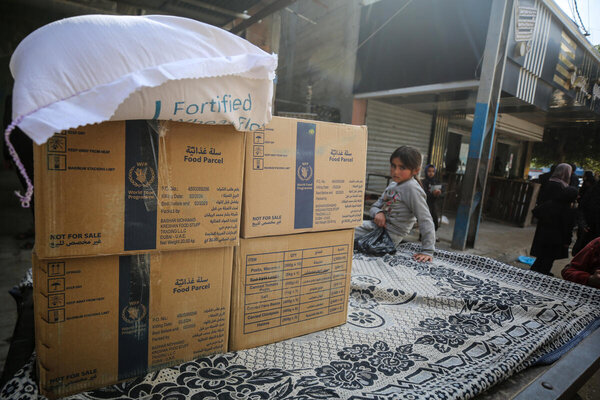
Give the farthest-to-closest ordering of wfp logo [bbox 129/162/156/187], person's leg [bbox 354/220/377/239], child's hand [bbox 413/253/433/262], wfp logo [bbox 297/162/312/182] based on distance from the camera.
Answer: person's leg [bbox 354/220/377/239], child's hand [bbox 413/253/433/262], wfp logo [bbox 297/162/312/182], wfp logo [bbox 129/162/156/187]

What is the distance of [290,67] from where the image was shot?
9555 mm

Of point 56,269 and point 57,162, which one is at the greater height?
point 57,162

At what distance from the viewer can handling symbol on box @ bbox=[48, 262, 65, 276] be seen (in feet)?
3.26

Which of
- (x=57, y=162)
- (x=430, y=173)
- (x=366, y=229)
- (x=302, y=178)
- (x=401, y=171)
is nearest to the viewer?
(x=57, y=162)

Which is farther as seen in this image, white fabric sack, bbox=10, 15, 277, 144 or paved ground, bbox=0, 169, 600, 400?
paved ground, bbox=0, 169, 600, 400

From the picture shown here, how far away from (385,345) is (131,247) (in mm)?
1189

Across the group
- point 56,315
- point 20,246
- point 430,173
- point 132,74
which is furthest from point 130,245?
point 430,173

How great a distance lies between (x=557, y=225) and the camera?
402 centimetres

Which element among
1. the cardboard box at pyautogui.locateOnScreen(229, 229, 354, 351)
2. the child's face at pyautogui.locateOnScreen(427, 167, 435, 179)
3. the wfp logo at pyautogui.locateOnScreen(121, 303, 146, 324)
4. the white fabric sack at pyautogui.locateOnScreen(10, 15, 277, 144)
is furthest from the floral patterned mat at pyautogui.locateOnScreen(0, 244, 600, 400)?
the child's face at pyautogui.locateOnScreen(427, 167, 435, 179)

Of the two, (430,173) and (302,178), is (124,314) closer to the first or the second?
(302,178)

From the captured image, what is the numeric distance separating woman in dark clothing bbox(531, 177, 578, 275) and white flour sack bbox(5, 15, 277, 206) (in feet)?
14.5

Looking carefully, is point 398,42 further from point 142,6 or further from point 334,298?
point 334,298

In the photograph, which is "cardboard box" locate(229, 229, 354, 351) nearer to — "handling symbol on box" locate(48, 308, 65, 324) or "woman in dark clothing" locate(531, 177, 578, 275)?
"handling symbol on box" locate(48, 308, 65, 324)

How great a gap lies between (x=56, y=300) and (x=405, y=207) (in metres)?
2.57
